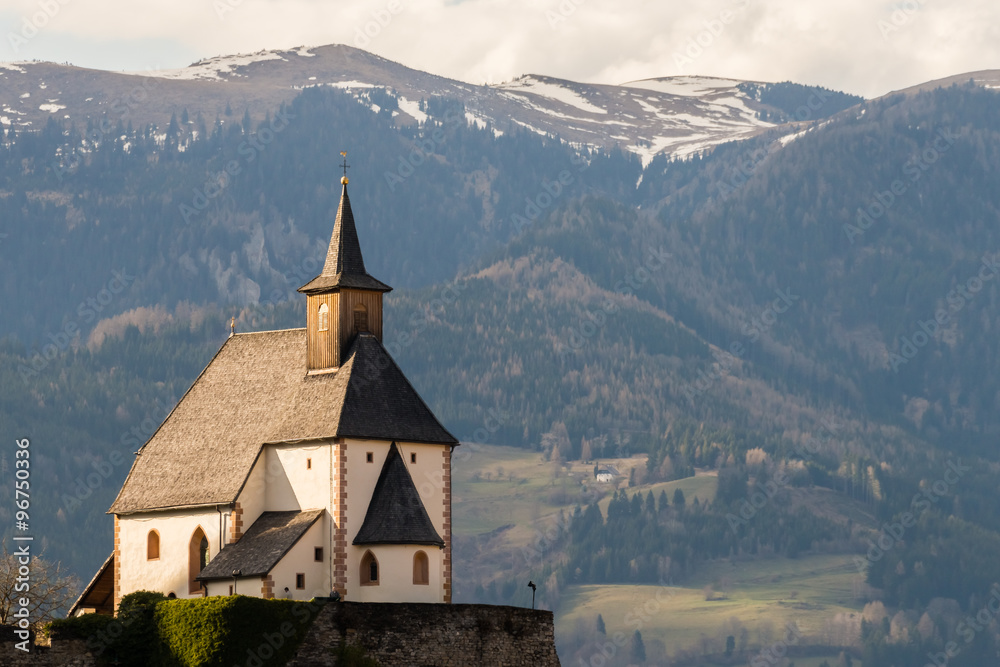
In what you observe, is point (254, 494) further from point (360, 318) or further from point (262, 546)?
point (360, 318)

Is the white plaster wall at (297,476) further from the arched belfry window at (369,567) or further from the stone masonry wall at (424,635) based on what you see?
the stone masonry wall at (424,635)

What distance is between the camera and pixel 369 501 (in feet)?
362

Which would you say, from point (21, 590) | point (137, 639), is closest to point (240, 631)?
point (137, 639)

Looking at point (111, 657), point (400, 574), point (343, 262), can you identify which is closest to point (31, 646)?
point (111, 657)

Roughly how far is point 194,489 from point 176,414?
7507 millimetres

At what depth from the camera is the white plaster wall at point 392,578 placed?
108250 mm

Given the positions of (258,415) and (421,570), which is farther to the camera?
(258,415)

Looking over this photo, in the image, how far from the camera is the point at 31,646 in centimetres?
9644

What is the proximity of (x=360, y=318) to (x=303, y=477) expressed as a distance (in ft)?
34.2

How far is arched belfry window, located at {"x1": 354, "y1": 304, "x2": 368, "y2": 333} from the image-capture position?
117m

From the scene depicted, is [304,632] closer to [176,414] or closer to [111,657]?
[111,657]

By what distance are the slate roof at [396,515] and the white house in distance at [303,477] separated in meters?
0.08

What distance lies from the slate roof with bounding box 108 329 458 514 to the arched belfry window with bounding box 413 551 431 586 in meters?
7.10

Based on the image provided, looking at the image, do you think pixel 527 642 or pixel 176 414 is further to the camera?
pixel 176 414
